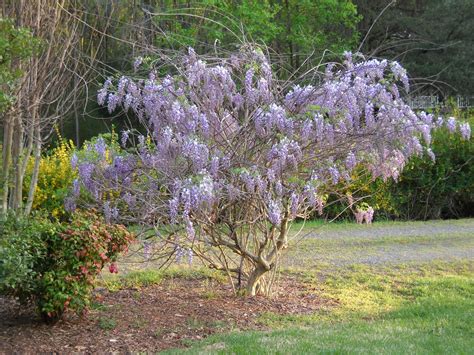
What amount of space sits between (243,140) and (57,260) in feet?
7.33

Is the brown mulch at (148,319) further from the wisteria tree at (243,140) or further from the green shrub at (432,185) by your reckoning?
the green shrub at (432,185)

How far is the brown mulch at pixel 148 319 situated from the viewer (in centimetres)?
628

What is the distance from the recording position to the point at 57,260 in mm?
6395

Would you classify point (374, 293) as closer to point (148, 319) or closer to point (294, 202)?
point (294, 202)

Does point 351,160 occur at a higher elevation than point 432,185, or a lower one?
lower

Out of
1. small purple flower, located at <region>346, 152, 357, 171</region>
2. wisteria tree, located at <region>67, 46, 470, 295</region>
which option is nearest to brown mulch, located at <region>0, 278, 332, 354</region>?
wisteria tree, located at <region>67, 46, 470, 295</region>

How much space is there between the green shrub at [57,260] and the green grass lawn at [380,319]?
4.13ft

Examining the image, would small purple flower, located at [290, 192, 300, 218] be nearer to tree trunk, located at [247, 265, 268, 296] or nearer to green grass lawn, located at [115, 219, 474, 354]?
tree trunk, located at [247, 265, 268, 296]

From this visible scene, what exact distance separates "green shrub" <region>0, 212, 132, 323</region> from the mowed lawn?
1.21m

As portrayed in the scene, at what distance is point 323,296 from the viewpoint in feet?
27.9

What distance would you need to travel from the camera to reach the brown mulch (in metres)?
6.28

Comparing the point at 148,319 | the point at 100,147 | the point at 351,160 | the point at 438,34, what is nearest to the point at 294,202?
the point at 351,160

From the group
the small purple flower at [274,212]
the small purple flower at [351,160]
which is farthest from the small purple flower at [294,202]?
the small purple flower at [351,160]

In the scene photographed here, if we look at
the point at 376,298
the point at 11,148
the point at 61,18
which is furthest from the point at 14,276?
the point at 376,298
